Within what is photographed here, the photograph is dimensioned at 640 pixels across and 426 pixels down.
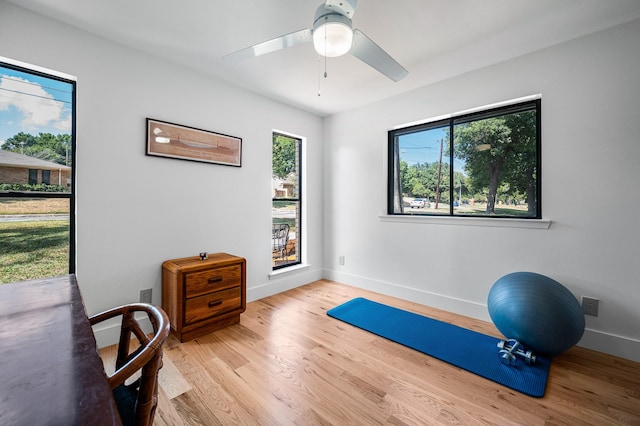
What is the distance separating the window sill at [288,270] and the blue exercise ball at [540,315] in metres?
2.41

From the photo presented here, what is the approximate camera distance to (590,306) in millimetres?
2223

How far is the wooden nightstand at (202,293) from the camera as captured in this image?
2307 mm

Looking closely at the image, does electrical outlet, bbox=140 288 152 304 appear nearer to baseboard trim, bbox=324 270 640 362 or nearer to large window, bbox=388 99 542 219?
baseboard trim, bbox=324 270 640 362

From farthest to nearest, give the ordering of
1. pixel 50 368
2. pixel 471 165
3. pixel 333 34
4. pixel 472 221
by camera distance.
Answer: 1. pixel 471 165
2. pixel 472 221
3. pixel 333 34
4. pixel 50 368

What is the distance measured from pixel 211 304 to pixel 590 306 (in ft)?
10.6

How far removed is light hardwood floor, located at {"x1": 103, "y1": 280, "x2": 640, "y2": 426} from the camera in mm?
1538

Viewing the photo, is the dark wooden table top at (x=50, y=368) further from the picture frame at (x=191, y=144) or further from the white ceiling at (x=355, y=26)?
the white ceiling at (x=355, y=26)

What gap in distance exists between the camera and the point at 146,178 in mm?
2471

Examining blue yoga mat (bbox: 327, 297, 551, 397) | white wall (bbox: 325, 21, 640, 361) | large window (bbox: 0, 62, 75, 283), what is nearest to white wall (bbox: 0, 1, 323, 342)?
large window (bbox: 0, 62, 75, 283)

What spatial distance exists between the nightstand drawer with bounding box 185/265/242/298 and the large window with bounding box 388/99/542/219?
2.15m

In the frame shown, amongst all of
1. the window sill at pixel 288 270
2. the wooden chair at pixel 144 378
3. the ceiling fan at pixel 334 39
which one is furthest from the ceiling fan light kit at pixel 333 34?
the window sill at pixel 288 270

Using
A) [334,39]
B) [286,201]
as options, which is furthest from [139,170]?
[334,39]

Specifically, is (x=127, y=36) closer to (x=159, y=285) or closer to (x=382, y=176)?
(x=159, y=285)

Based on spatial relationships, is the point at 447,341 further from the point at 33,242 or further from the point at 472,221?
the point at 33,242
